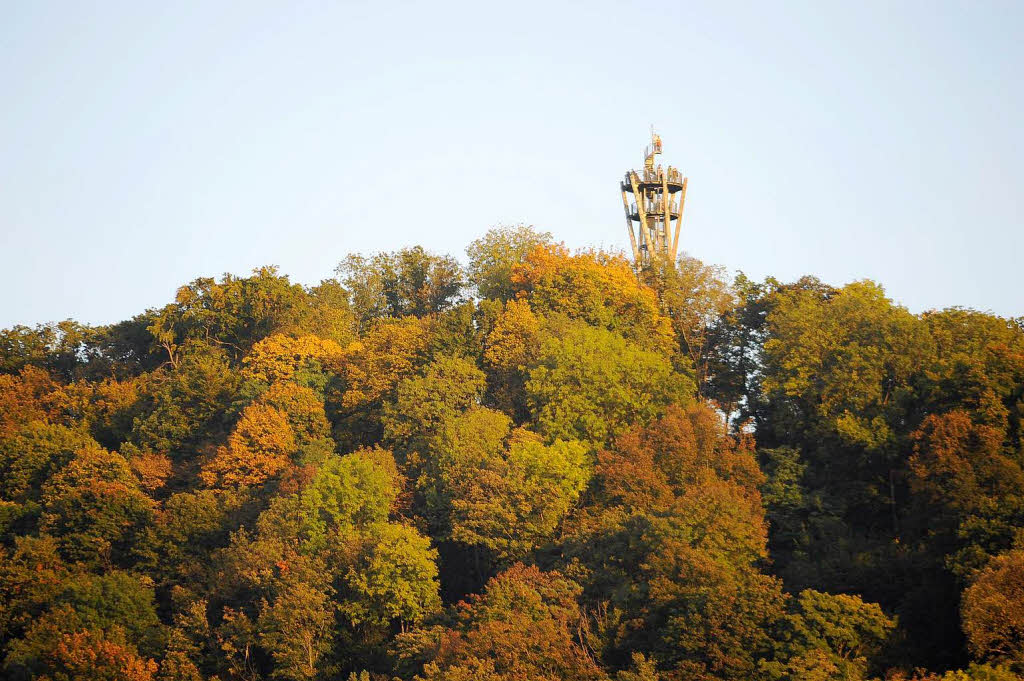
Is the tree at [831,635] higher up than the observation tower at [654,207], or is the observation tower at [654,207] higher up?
the observation tower at [654,207]

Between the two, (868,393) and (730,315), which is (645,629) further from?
(730,315)

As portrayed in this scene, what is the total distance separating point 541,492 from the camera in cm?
4669

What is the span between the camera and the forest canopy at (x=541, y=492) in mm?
39062

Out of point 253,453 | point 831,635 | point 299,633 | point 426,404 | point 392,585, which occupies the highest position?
point 426,404

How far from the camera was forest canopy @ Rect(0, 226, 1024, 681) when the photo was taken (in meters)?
39.1

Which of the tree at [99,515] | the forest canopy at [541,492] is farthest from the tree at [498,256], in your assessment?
the tree at [99,515]

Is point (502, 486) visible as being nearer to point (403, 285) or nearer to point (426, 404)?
point (426, 404)

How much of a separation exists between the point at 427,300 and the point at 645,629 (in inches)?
1197

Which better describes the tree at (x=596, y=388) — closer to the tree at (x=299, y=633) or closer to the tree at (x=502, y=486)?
the tree at (x=502, y=486)

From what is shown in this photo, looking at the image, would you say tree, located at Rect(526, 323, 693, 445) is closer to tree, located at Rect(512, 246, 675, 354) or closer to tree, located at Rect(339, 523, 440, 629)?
tree, located at Rect(512, 246, 675, 354)

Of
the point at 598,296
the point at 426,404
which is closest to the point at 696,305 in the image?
the point at 598,296

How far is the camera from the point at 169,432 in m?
58.5

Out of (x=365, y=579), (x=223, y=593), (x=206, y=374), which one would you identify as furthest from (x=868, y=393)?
(x=206, y=374)

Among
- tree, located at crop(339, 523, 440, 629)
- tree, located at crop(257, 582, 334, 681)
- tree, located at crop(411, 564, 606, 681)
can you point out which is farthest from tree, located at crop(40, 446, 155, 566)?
tree, located at crop(411, 564, 606, 681)
